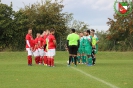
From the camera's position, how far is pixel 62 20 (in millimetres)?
56219

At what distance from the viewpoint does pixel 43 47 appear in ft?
88.5

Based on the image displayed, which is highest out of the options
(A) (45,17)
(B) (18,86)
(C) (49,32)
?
(A) (45,17)

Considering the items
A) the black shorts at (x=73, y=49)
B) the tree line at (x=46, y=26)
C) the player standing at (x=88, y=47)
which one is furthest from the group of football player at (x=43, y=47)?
the tree line at (x=46, y=26)

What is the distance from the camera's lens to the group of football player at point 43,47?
939 inches

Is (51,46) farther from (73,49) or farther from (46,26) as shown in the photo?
(46,26)

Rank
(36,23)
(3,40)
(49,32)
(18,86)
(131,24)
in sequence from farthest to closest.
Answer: (131,24)
(36,23)
(3,40)
(49,32)
(18,86)

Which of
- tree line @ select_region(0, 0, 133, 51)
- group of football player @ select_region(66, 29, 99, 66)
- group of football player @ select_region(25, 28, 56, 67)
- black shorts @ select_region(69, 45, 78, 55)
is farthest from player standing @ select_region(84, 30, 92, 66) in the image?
tree line @ select_region(0, 0, 133, 51)

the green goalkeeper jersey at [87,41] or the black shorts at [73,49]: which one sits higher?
the green goalkeeper jersey at [87,41]

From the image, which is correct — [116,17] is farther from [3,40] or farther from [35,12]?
[3,40]

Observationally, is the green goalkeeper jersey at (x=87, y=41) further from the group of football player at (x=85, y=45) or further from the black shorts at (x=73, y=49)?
the black shorts at (x=73, y=49)

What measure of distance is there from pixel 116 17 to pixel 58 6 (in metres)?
10.5

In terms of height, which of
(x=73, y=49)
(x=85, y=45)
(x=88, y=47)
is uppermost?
(x=85, y=45)

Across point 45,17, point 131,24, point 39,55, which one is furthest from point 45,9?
point 39,55

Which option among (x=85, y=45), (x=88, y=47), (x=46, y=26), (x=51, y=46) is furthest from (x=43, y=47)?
(x=46, y=26)
